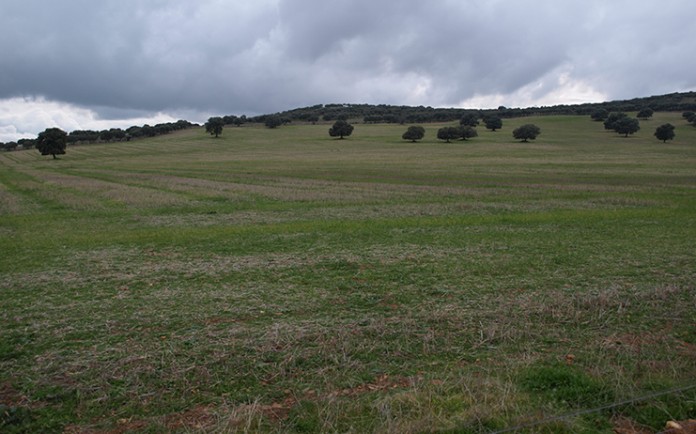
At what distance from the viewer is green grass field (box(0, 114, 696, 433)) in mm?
5801

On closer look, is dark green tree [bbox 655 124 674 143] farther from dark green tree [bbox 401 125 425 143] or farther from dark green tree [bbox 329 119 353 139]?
dark green tree [bbox 329 119 353 139]

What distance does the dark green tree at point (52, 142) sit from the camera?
85625mm

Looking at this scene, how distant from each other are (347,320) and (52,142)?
316 ft

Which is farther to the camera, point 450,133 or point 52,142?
point 450,133

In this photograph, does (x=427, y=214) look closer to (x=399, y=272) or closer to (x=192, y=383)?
(x=399, y=272)

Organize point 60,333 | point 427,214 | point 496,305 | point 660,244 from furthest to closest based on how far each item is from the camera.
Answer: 1. point 427,214
2. point 660,244
3. point 496,305
4. point 60,333

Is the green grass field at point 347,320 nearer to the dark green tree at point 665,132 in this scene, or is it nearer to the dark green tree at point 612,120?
the dark green tree at point 665,132

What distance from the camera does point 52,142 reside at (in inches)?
3371

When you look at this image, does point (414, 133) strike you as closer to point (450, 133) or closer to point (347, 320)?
point (450, 133)

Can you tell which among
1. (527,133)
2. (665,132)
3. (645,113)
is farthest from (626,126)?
(645,113)

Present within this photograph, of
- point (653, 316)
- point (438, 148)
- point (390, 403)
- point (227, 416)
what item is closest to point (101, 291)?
point (227, 416)

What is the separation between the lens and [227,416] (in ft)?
18.6

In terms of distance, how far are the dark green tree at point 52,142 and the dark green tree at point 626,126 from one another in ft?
398

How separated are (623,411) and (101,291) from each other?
11.0 metres
